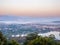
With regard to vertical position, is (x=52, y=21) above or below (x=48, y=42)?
above

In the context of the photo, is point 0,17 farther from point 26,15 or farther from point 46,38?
point 46,38

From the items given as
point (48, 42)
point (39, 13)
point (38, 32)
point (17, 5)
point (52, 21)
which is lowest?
point (48, 42)

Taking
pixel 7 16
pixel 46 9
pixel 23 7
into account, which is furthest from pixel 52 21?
pixel 7 16

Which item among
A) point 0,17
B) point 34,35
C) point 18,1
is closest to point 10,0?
point 18,1

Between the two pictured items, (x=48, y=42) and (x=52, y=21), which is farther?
(x=52, y=21)

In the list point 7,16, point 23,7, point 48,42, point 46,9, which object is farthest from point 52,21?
point 7,16

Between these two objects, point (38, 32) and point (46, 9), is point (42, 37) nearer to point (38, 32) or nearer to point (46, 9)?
point (38, 32)

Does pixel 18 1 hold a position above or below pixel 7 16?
above

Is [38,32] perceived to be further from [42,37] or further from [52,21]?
[52,21]
